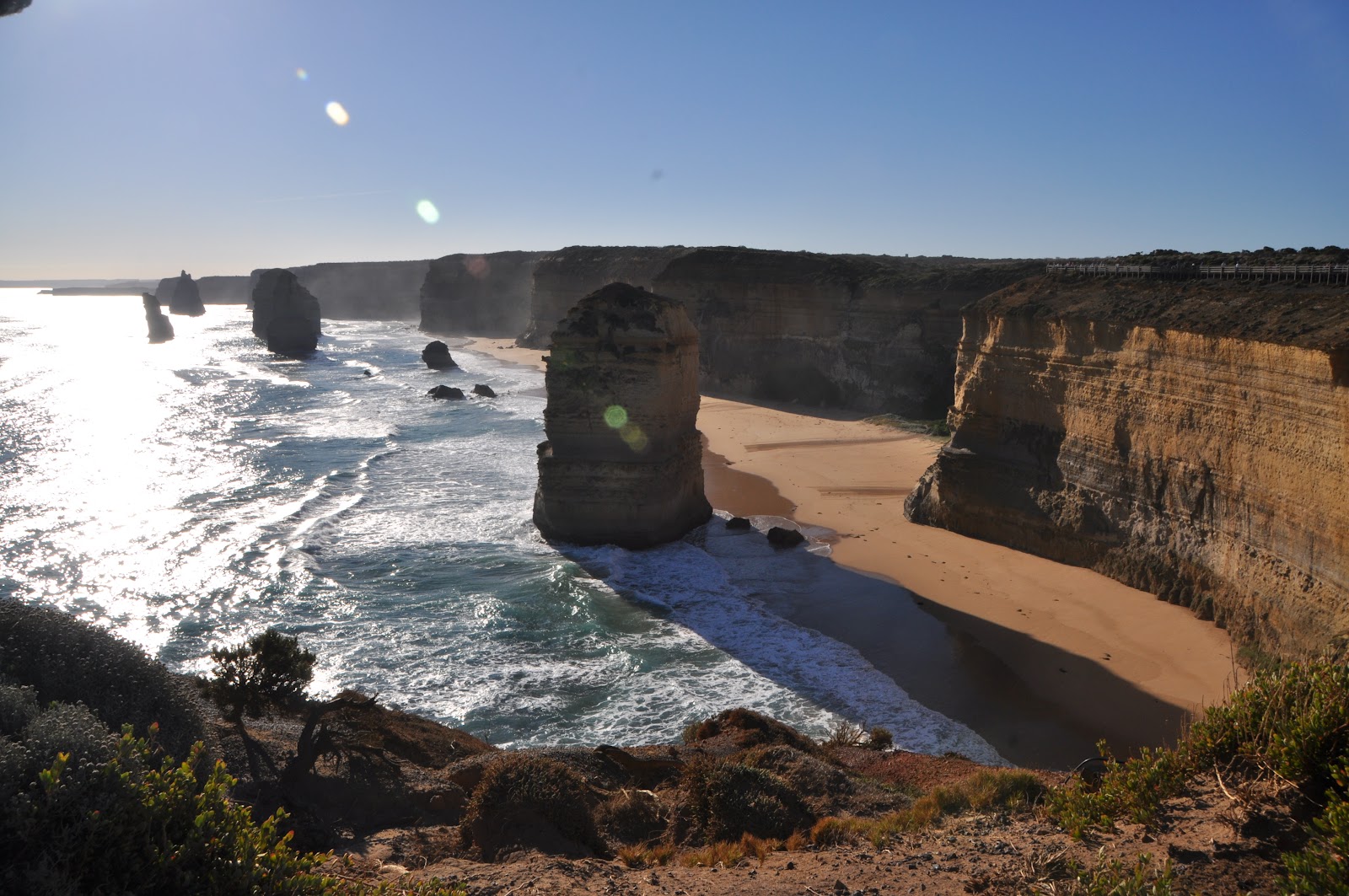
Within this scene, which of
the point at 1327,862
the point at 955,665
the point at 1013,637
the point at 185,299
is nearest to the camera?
the point at 1327,862

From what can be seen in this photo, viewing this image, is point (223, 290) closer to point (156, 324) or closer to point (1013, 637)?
point (156, 324)

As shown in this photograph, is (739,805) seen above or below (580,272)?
below

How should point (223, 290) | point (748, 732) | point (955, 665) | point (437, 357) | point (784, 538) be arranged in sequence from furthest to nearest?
point (223, 290) → point (437, 357) → point (784, 538) → point (955, 665) → point (748, 732)

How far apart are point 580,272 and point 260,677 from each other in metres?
61.4

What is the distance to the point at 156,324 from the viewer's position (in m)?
95.2

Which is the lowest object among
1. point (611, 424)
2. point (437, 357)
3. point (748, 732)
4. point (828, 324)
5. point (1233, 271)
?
point (748, 732)

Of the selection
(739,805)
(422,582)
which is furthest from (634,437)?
(739,805)

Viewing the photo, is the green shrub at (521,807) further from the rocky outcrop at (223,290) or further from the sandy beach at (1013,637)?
the rocky outcrop at (223,290)

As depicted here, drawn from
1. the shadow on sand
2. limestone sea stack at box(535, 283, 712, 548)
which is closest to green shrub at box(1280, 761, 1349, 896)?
the shadow on sand

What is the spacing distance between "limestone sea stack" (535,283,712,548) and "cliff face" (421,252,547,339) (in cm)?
7628

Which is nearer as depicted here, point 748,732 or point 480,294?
point 748,732

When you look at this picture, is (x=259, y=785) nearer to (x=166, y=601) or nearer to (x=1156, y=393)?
(x=166, y=601)

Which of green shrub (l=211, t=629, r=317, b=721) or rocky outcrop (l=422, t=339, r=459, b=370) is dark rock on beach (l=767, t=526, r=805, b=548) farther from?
rocky outcrop (l=422, t=339, r=459, b=370)

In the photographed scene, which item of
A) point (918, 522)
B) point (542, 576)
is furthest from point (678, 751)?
point (918, 522)
